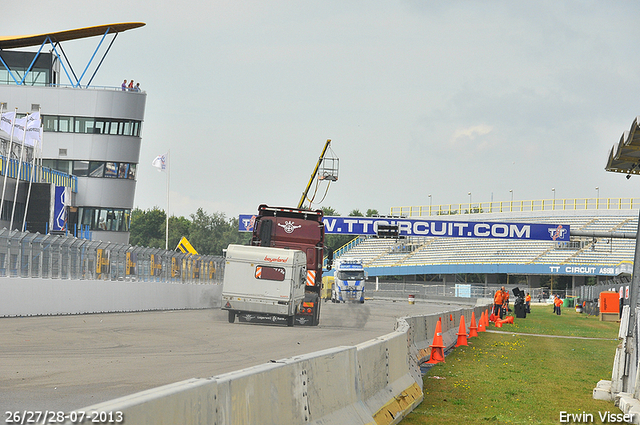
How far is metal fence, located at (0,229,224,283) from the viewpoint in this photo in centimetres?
2295

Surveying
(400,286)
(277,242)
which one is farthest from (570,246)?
(277,242)

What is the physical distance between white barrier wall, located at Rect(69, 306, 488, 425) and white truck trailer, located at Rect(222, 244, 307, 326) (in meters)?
13.5

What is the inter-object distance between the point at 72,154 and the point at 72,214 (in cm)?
469

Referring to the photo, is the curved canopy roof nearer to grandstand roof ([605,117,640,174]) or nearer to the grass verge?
the grass verge

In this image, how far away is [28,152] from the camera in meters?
58.9

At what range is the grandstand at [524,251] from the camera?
78.5 m

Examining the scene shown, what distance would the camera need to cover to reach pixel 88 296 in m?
26.8

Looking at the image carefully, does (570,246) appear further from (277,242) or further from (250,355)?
(250,355)

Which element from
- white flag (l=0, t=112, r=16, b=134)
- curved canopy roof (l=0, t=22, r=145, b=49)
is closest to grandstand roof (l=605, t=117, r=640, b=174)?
white flag (l=0, t=112, r=16, b=134)

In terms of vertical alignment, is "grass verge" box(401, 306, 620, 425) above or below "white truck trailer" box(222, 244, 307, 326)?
below

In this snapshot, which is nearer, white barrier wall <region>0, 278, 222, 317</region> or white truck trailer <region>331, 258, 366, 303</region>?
white barrier wall <region>0, 278, 222, 317</region>

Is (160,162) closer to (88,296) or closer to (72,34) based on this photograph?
(72,34)

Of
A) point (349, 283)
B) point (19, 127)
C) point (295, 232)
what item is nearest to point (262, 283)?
point (295, 232)

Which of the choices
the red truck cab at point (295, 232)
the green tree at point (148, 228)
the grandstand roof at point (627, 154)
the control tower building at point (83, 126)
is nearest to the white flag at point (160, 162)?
the control tower building at point (83, 126)
